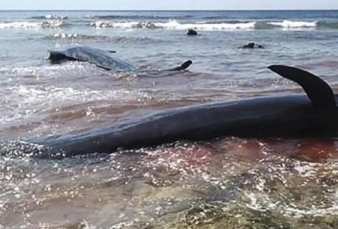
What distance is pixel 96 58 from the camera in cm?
1409

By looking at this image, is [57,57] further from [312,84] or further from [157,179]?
[157,179]

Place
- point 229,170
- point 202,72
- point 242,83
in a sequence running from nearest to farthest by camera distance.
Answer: point 229,170 < point 242,83 < point 202,72

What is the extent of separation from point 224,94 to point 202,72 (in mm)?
3439

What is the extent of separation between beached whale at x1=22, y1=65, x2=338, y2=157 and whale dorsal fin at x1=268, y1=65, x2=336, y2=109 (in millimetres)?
11

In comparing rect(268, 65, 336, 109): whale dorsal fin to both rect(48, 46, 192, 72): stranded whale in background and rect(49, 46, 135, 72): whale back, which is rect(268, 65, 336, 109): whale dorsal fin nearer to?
rect(48, 46, 192, 72): stranded whale in background

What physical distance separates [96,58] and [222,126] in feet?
29.6

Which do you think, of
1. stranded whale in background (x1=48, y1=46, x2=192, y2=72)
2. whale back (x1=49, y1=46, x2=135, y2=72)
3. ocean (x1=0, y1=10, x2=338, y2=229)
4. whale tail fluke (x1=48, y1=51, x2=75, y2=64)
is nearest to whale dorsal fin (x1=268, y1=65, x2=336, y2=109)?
ocean (x1=0, y1=10, x2=338, y2=229)

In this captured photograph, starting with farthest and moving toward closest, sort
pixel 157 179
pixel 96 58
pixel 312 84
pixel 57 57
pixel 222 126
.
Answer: pixel 57 57, pixel 96 58, pixel 222 126, pixel 312 84, pixel 157 179

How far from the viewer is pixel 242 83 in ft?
33.9

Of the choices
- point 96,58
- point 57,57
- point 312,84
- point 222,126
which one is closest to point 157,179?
point 222,126

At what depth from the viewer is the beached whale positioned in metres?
5.42

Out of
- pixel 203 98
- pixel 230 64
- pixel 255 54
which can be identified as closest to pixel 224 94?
pixel 203 98

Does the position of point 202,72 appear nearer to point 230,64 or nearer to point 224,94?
point 230,64

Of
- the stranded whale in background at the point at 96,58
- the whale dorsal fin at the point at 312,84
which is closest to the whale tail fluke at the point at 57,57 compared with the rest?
the stranded whale in background at the point at 96,58
